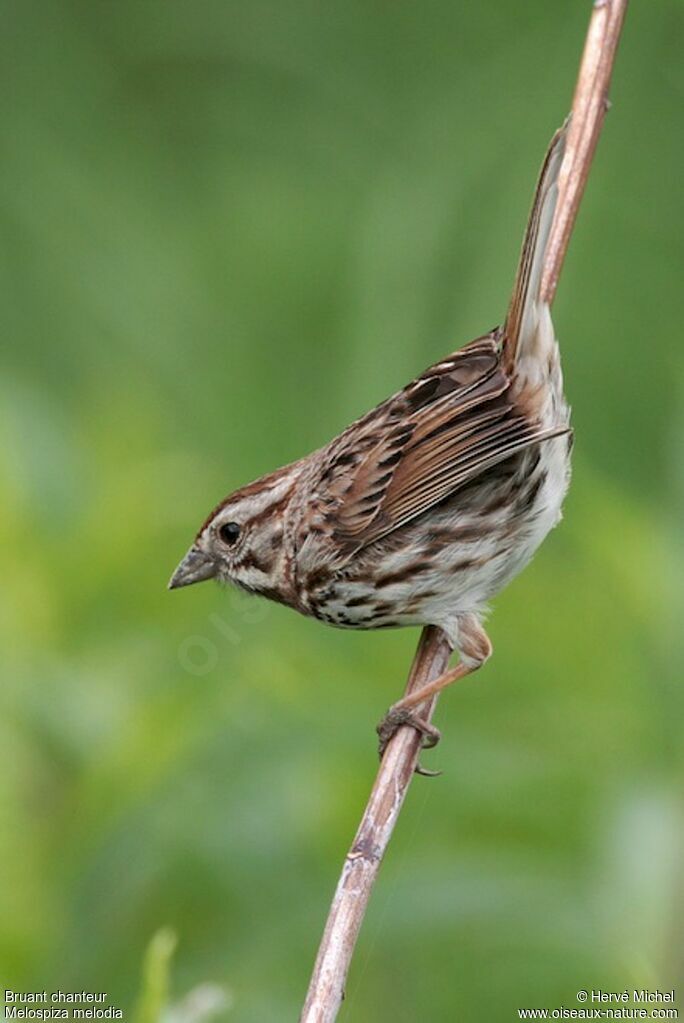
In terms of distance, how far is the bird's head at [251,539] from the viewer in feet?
15.3

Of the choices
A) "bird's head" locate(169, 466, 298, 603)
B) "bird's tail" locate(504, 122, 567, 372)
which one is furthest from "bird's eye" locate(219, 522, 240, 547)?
"bird's tail" locate(504, 122, 567, 372)

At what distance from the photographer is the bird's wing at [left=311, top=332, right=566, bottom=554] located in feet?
13.5

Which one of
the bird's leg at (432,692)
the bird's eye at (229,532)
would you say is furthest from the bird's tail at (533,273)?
the bird's eye at (229,532)

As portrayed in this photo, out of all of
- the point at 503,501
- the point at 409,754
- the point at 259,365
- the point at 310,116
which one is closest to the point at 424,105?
the point at 310,116

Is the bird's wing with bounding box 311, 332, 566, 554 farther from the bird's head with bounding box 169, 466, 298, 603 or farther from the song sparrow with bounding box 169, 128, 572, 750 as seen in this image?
the bird's head with bounding box 169, 466, 298, 603

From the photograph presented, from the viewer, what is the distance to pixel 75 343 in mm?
7324

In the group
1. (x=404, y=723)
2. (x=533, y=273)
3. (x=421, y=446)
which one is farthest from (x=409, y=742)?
(x=533, y=273)

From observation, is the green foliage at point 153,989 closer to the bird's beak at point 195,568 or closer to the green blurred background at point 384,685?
the green blurred background at point 384,685

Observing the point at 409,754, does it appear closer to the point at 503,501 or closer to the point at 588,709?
the point at 588,709

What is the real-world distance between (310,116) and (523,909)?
A: 5.06 metres

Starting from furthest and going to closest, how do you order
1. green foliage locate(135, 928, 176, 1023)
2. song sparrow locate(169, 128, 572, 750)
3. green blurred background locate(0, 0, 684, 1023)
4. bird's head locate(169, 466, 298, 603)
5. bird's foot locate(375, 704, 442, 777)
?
bird's head locate(169, 466, 298, 603)
song sparrow locate(169, 128, 572, 750)
bird's foot locate(375, 704, 442, 777)
green blurred background locate(0, 0, 684, 1023)
green foliage locate(135, 928, 176, 1023)

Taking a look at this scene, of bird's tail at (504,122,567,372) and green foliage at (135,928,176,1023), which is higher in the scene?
bird's tail at (504,122,567,372)

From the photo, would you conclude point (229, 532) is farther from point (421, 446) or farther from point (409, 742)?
point (409, 742)

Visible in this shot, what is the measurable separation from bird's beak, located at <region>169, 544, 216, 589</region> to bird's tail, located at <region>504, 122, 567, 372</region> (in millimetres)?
909
